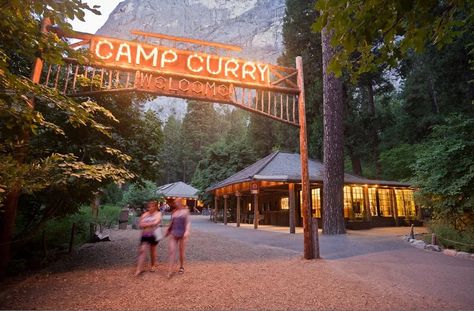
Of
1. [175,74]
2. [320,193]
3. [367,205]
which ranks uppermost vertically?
[175,74]

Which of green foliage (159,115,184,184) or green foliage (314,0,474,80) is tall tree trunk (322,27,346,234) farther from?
green foliage (159,115,184,184)

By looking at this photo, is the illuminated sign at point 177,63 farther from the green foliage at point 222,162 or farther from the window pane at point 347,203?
the green foliage at point 222,162

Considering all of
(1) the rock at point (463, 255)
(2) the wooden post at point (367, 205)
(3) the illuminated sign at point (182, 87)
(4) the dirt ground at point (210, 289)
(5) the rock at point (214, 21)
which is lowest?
(4) the dirt ground at point (210, 289)

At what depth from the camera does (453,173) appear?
996cm

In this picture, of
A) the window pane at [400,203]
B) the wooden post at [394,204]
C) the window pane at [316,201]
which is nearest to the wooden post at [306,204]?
the window pane at [316,201]

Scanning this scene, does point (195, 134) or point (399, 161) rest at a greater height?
point (195, 134)

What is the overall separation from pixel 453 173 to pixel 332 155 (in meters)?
4.67

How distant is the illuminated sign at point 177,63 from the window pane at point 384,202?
52.7 ft

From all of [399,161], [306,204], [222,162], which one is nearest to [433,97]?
[399,161]

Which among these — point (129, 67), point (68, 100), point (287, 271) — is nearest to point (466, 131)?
point (287, 271)

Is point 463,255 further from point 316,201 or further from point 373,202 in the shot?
point 373,202

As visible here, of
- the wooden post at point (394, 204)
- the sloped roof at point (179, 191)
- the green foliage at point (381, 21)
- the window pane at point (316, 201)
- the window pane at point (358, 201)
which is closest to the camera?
the green foliage at point (381, 21)

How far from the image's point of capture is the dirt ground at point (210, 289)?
14.2ft

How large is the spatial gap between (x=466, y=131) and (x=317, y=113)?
14.7 metres
